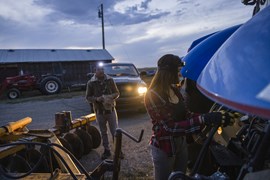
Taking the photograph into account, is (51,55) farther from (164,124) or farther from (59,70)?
(164,124)

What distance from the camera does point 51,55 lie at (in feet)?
80.0

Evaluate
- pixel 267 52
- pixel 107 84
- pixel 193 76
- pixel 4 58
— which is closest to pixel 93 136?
pixel 107 84

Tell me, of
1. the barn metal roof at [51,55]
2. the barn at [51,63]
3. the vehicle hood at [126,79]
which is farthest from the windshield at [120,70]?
the barn metal roof at [51,55]

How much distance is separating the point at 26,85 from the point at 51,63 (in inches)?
199

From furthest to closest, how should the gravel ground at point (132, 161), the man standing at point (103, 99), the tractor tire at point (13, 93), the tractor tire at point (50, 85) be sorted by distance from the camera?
the tractor tire at point (50, 85) → the tractor tire at point (13, 93) → the man standing at point (103, 99) → the gravel ground at point (132, 161)

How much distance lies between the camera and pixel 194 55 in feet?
11.9

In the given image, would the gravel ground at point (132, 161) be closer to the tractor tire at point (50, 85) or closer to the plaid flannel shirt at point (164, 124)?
the plaid flannel shirt at point (164, 124)

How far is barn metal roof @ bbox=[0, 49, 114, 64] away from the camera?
22766 millimetres

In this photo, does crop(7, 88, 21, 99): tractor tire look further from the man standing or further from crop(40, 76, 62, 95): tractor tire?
the man standing

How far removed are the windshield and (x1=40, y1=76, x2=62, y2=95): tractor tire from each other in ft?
33.3

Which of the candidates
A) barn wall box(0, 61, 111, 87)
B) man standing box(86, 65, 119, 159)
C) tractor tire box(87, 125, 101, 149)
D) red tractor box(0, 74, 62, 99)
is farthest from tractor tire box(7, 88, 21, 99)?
man standing box(86, 65, 119, 159)

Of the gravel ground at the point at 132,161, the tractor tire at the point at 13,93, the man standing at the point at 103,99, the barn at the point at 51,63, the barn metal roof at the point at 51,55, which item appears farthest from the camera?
the barn metal roof at the point at 51,55

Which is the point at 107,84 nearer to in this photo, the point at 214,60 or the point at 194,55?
the point at 194,55

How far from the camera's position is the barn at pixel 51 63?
21.9 metres
